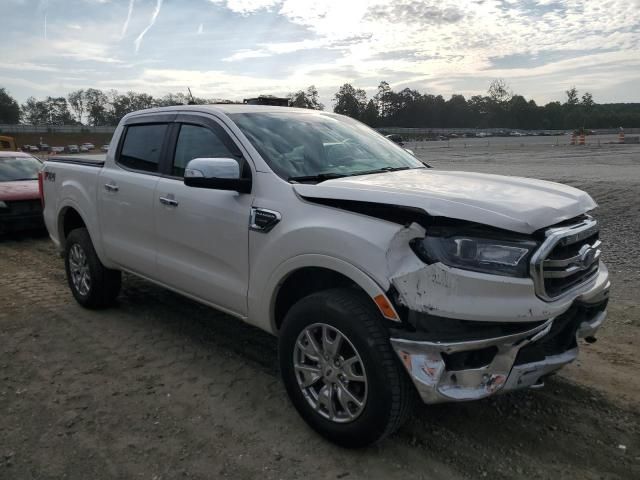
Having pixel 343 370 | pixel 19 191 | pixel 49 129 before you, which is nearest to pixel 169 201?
pixel 343 370

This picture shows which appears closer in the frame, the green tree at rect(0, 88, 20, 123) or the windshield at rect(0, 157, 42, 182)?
the windshield at rect(0, 157, 42, 182)

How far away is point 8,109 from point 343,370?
4555 inches

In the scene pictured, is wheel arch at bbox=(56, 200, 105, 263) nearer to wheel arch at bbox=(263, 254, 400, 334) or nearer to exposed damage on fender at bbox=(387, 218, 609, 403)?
wheel arch at bbox=(263, 254, 400, 334)

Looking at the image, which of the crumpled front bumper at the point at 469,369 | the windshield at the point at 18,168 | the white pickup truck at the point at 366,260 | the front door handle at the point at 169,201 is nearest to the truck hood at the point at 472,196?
the white pickup truck at the point at 366,260

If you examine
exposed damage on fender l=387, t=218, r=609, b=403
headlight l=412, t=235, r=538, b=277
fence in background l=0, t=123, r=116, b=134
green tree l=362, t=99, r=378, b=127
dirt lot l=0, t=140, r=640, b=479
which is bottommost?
dirt lot l=0, t=140, r=640, b=479

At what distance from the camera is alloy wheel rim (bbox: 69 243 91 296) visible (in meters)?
5.28

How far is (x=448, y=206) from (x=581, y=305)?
96cm

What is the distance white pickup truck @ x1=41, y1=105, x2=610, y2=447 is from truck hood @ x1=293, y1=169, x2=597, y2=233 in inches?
0.5

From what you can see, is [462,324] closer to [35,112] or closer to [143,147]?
[143,147]

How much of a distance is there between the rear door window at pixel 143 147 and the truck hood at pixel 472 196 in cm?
180

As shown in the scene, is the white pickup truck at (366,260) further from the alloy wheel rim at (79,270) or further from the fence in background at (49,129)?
the fence in background at (49,129)

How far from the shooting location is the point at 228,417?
3.33 m

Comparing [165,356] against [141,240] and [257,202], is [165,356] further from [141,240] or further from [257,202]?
[257,202]

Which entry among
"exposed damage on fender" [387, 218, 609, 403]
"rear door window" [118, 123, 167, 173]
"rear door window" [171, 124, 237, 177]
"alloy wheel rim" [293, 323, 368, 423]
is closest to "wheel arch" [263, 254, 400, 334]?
"exposed damage on fender" [387, 218, 609, 403]
